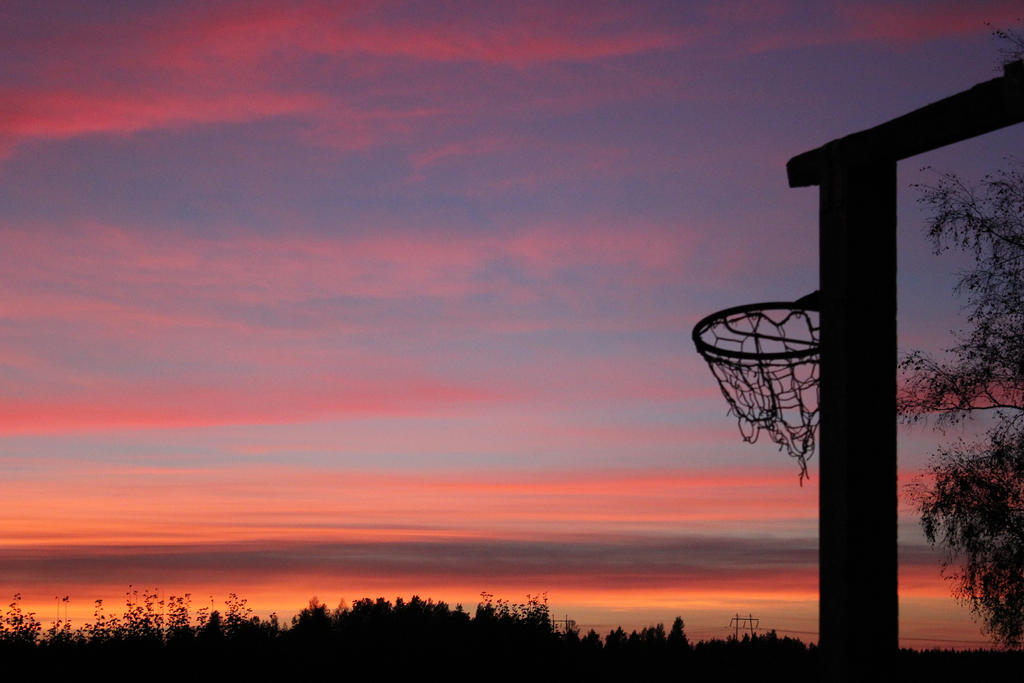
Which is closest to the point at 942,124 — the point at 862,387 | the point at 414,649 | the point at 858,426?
the point at 862,387

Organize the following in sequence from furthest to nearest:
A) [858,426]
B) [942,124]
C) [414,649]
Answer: [414,649] < [858,426] < [942,124]

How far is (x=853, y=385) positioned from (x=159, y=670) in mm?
20554

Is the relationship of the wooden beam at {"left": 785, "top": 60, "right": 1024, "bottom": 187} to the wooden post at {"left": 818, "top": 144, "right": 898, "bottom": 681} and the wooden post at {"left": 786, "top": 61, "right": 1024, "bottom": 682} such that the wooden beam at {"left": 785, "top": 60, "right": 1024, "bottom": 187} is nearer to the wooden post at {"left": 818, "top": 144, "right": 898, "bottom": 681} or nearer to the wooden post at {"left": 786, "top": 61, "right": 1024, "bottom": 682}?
the wooden post at {"left": 786, "top": 61, "right": 1024, "bottom": 682}

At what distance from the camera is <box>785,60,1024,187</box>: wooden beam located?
641 cm

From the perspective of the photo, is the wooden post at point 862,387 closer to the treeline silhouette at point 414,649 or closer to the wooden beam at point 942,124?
the wooden beam at point 942,124

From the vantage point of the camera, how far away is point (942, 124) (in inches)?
268

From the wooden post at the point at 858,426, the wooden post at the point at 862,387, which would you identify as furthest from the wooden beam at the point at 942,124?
the wooden post at the point at 858,426

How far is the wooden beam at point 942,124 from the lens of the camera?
6.41m

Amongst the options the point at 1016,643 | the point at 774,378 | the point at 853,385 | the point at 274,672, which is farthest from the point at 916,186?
the point at 274,672

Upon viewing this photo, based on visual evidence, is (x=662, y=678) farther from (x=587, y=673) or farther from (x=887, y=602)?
(x=887, y=602)

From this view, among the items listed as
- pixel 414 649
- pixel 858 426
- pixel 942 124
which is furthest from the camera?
pixel 414 649

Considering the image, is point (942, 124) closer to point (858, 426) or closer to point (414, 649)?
point (858, 426)

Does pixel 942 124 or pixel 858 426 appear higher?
pixel 942 124

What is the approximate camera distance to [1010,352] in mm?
17812
